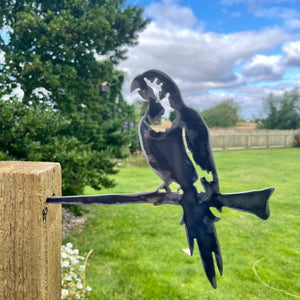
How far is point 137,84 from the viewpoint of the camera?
0.71 metres

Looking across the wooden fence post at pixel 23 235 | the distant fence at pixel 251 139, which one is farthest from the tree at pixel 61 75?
the distant fence at pixel 251 139

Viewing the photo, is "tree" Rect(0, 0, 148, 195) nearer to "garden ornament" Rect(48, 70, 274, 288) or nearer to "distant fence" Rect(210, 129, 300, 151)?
"garden ornament" Rect(48, 70, 274, 288)

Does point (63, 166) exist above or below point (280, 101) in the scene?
below

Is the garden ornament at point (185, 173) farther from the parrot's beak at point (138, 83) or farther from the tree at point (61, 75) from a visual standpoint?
the tree at point (61, 75)

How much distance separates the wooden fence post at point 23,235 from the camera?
2.31 feet

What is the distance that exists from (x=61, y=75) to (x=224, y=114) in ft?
54.1

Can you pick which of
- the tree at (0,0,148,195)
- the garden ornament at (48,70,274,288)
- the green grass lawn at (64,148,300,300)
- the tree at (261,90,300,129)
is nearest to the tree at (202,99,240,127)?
the tree at (261,90,300,129)

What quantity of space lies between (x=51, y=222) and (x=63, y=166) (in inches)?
69.5

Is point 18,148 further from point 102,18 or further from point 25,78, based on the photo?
point 102,18

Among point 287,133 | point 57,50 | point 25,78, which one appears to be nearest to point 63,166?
point 25,78

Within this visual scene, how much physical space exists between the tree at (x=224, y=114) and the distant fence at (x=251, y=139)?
2.76 m

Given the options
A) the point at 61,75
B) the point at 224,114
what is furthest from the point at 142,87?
the point at 224,114

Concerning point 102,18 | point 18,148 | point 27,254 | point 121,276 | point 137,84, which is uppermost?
point 102,18

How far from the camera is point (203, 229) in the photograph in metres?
0.71
